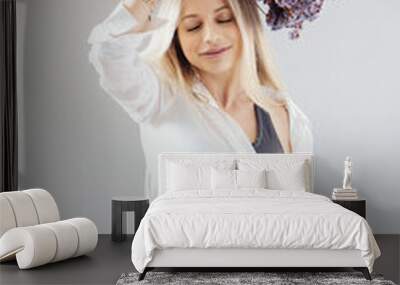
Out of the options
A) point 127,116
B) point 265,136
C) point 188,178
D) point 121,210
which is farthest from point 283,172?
point 127,116

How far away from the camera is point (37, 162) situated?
7.30 metres

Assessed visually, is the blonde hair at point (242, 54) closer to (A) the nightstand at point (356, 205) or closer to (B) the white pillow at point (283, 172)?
(B) the white pillow at point (283, 172)

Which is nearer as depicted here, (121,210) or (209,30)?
(121,210)

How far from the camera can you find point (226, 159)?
7086 mm

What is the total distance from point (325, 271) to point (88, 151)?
121 inches

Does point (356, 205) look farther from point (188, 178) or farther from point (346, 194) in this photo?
point (188, 178)

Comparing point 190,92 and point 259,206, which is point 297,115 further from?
point 259,206

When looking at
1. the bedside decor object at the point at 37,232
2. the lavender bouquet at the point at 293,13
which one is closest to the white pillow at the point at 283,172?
the lavender bouquet at the point at 293,13

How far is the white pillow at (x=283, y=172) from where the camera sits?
671 cm

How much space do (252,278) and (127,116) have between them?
285 cm

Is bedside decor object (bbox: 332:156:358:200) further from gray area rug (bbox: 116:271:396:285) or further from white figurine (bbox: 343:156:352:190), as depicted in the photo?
gray area rug (bbox: 116:271:396:285)

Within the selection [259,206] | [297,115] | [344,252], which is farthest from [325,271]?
[297,115]

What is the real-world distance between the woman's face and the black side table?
5.47 ft

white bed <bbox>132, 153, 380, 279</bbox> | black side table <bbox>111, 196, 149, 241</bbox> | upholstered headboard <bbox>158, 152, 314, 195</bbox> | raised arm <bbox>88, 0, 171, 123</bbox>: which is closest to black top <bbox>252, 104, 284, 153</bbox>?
upholstered headboard <bbox>158, 152, 314, 195</bbox>
